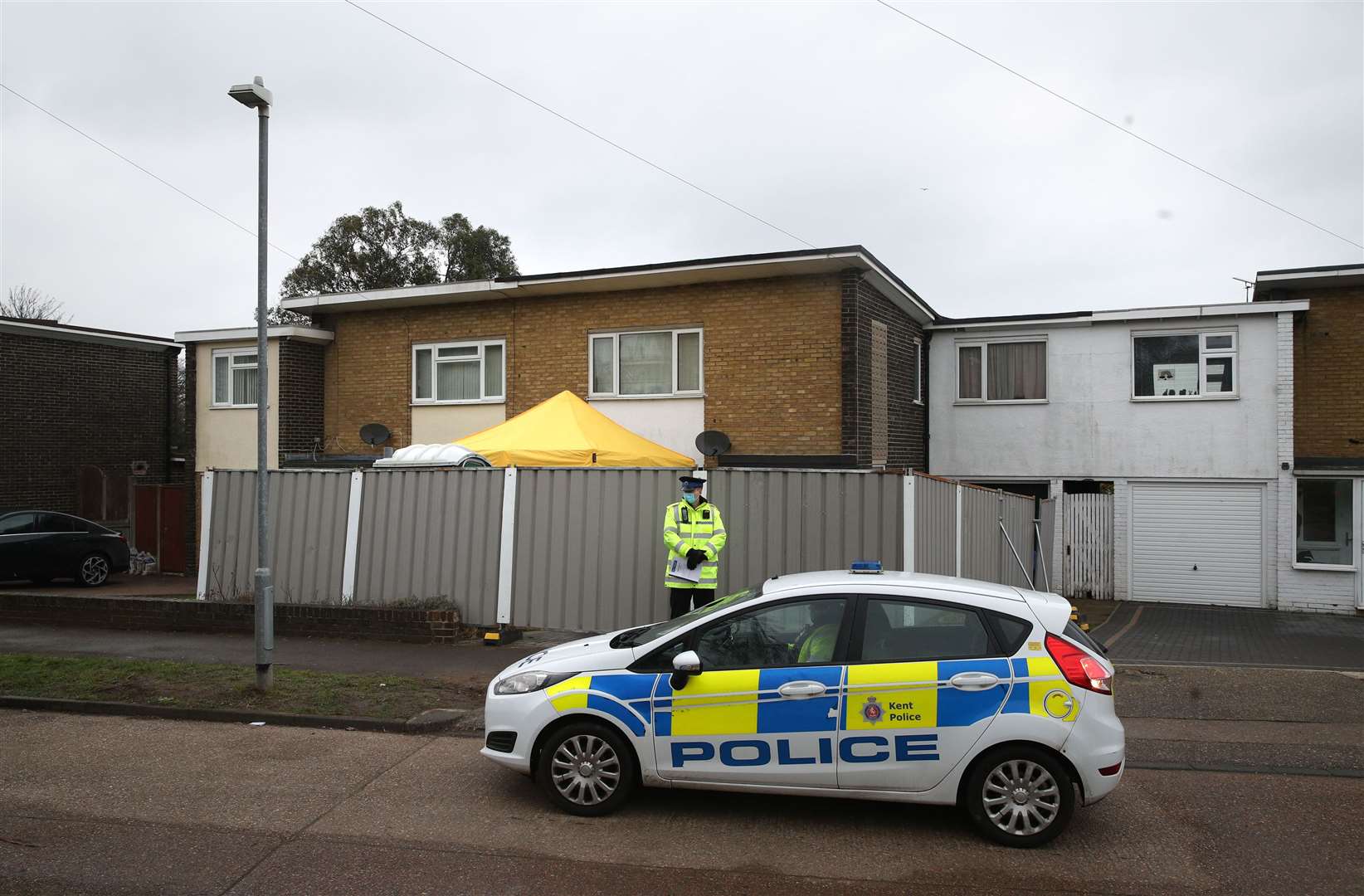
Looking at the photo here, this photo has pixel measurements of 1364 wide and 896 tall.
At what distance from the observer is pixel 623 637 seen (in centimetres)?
616

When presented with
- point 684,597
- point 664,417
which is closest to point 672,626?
point 684,597

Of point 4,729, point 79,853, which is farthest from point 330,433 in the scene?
point 79,853

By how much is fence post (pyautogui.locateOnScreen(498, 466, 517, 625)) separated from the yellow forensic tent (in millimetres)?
1637

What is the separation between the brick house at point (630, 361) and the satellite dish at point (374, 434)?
0.24 meters

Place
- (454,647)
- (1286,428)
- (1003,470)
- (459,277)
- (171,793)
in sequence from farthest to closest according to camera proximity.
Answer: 1. (459,277)
2. (1003,470)
3. (1286,428)
4. (454,647)
5. (171,793)

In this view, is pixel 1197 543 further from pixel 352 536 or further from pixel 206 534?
pixel 206 534

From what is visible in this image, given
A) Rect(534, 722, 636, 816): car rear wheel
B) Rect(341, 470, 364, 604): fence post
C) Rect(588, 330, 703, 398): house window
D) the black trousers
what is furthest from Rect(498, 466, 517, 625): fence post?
Rect(534, 722, 636, 816): car rear wheel

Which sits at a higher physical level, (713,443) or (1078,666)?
(713,443)

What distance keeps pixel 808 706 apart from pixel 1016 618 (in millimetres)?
1219

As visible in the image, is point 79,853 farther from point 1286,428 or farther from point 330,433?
point 1286,428

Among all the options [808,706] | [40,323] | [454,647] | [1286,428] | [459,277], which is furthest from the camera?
[459,277]

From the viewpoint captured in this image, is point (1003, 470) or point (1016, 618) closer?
point (1016, 618)

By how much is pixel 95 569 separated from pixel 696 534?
14.8 meters

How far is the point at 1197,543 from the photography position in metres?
18.4
